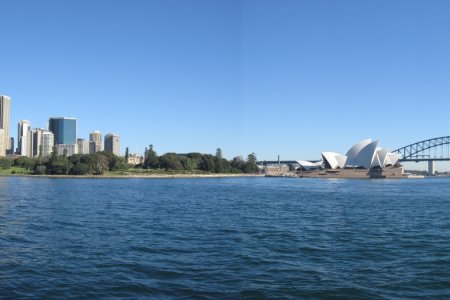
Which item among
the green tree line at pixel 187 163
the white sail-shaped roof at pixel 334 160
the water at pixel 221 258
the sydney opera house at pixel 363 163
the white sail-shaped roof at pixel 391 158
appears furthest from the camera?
the green tree line at pixel 187 163

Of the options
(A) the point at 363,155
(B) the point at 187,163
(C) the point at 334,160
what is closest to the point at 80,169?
(B) the point at 187,163

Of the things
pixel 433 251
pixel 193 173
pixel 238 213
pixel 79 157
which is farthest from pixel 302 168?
pixel 433 251

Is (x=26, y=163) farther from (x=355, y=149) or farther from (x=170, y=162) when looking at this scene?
(x=355, y=149)

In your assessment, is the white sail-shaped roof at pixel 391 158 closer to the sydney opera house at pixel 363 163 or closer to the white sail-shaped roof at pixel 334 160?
the sydney opera house at pixel 363 163

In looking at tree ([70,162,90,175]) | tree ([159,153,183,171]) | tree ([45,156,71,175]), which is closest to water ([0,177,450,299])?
tree ([70,162,90,175])

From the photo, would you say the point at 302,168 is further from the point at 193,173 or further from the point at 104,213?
the point at 104,213

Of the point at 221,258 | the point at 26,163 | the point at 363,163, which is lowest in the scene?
the point at 221,258

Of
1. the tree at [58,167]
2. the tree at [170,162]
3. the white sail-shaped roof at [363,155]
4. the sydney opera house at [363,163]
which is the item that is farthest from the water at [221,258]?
the tree at [170,162]

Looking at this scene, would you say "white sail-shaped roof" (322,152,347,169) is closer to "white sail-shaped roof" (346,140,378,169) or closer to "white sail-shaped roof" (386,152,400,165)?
"white sail-shaped roof" (346,140,378,169)
